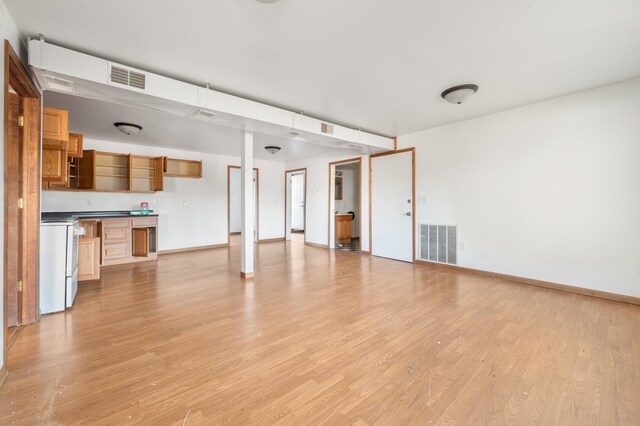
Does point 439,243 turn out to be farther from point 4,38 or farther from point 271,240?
point 4,38

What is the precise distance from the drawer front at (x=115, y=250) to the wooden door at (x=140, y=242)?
8.4 inches

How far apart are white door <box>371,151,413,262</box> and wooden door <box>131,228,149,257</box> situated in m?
4.77

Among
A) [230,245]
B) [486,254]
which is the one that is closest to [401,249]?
[486,254]

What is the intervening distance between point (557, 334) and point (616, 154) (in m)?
2.46

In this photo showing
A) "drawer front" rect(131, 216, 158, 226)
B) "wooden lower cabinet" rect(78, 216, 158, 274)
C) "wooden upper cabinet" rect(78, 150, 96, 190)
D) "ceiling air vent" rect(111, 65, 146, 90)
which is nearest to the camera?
"ceiling air vent" rect(111, 65, 146, 90)

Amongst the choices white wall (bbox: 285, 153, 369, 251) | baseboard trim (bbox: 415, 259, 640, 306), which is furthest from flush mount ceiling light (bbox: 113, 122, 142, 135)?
baseboard trim (bbox: 415, 259, 640, 306)

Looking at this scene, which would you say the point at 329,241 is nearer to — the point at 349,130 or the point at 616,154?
the point at 349,130

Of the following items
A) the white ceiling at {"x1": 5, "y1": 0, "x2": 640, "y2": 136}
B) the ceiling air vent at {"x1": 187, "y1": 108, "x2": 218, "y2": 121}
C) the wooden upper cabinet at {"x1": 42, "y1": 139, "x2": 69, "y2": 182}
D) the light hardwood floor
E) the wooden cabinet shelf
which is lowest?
the light hardwood floor

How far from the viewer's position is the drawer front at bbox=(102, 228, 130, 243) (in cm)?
502

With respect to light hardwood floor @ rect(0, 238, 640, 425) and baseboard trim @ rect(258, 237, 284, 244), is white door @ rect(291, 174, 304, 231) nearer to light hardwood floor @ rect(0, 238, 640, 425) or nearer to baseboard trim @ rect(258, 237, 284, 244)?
baseboard trim @ rect(258, 237, 284, 244)

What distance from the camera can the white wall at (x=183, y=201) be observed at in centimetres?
552

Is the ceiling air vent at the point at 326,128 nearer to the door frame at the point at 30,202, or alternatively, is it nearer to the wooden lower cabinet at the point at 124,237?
the door frame at the point at 30,202

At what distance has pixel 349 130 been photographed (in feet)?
16.0

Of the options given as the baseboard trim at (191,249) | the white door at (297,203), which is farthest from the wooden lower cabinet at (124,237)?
the white door at (297,203)
